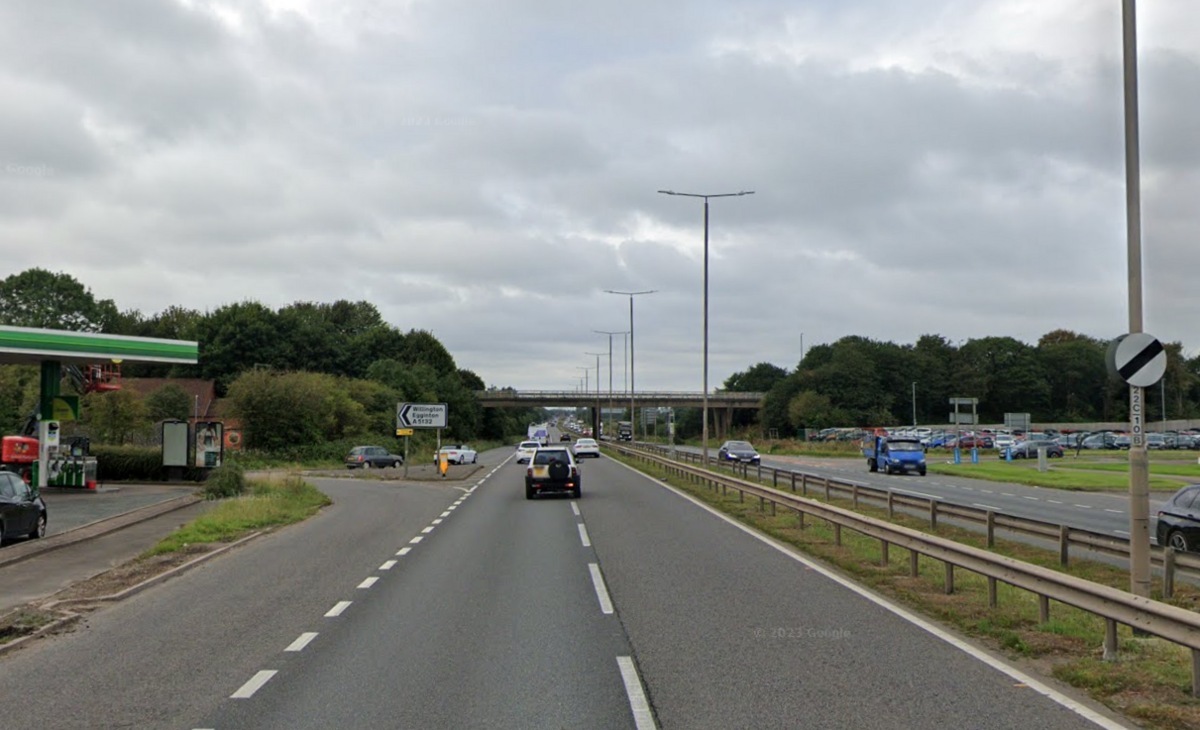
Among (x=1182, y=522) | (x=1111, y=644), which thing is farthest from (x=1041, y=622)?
(x=1182, y=522)

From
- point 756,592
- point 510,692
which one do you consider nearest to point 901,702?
point 510,692

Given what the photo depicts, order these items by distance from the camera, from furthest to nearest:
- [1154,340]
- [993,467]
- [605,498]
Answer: [993,467]
[605,498]
[1154,340]

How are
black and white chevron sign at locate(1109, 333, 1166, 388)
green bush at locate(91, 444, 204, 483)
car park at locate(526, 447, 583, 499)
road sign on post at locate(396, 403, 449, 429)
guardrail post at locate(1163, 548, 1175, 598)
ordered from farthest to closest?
road sign on post at locate(396, 403, 449, 429) → green bush at locate(91, 444, 204, 483) → car park at locate(526, 447, 583, 499) → guardrail post at locate(1163, 548, 1175, 598) → black and white chevron sign at locate(1109, 333, 1166, 388)

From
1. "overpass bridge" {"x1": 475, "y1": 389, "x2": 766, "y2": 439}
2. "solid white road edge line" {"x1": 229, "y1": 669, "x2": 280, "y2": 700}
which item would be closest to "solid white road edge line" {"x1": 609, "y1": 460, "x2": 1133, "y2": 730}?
"solid white road edge line" {"x1": 229, "y1": 669, "x2": 280, "y2": 700}

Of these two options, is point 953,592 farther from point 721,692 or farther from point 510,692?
point 510,692

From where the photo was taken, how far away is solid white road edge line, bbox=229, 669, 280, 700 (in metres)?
7.30

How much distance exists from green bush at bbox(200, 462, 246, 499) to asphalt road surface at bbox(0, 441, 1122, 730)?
50.0ft

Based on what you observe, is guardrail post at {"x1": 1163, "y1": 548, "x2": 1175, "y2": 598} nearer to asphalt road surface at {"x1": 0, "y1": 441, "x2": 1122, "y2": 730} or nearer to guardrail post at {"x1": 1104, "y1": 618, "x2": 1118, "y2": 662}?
asphalt road surface at {"x1": 0, "y1": 441, "x2": 1122, "y2": 730}

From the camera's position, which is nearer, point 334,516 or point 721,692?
point 721,692

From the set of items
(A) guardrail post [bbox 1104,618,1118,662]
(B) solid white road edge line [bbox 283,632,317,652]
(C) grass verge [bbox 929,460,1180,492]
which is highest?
(A) guardrail post [bbox 1104,618,1118,662]

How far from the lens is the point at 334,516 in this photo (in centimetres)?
2481

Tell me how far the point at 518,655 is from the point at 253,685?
2.18 meters

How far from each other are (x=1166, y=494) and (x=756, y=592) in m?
26.8

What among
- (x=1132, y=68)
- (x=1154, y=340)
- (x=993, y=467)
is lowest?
(x=993, y=467)
